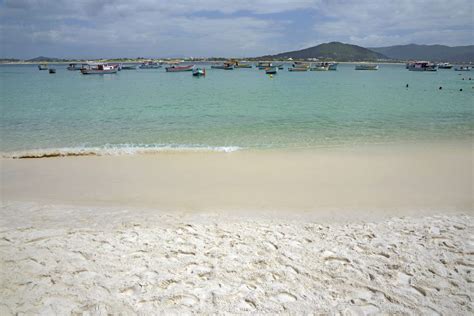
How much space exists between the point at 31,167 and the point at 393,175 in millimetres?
10008

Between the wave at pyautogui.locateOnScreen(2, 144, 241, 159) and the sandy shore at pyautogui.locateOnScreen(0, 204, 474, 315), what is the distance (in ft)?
17.9

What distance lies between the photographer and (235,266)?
162 inches

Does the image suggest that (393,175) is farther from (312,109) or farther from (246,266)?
(312,109)

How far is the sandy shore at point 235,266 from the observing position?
11.5 ft

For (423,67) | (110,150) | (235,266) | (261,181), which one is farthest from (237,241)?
(423,67)

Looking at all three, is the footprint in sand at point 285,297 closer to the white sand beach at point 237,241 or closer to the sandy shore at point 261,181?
the white sand beach at point 237,241

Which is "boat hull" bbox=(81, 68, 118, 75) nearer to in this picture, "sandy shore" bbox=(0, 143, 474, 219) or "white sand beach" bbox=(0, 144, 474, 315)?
"sandy shore" bbox=(0, 143, 474, 219)

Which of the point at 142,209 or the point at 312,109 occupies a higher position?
the point at 312,109

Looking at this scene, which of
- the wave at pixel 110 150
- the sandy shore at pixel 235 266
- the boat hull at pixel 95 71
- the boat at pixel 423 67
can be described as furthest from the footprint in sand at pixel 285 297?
the boat at pixel 423 67

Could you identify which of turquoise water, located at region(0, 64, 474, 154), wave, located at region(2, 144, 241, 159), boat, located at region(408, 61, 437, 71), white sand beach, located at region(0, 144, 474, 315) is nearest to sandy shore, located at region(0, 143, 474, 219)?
white sand beach, located at region(0, 144, 474, 315)

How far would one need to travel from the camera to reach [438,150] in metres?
11.2

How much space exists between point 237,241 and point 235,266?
673mm

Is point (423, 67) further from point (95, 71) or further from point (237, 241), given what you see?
point (237, 241)

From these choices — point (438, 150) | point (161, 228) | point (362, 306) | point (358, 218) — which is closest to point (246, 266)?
point (362, 306)
